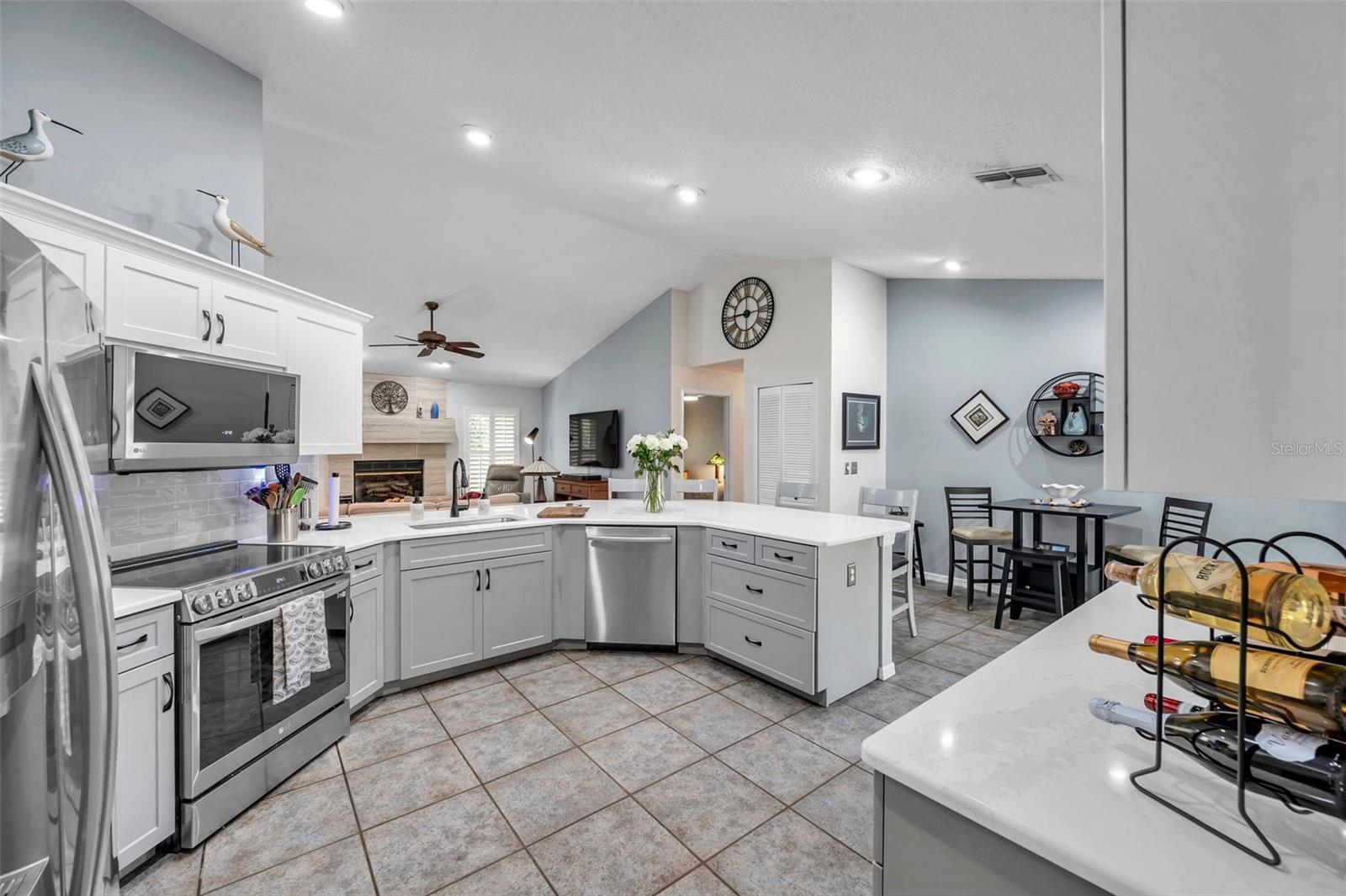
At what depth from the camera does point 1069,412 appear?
4.55 metres

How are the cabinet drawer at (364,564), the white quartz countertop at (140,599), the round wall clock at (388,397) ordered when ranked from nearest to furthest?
the white quartz countertop at (140,599), the cabinet drawer at (364,564), the round wall clock at (388,397)

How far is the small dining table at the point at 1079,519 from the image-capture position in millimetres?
3957

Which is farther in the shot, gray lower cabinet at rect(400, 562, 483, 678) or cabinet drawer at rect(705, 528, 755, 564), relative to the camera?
cabinet drawer at rect(705, 528, 755, 564)

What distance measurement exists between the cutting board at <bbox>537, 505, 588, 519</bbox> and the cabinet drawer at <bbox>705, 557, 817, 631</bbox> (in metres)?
0.93

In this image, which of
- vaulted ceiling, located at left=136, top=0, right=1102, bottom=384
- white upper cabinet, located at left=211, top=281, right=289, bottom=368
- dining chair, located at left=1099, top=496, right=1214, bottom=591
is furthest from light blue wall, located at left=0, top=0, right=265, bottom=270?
dining chair, located at left=1099, top=496, right=1214, bottom=591

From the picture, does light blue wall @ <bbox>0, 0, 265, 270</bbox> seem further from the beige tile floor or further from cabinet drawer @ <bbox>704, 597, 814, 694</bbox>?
cabinet drawer @ <bbox>704, 597, 814, 694</bbox>

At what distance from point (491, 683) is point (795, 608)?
1729 mm

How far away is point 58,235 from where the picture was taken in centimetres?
179

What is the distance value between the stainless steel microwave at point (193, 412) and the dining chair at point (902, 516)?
3.22 m

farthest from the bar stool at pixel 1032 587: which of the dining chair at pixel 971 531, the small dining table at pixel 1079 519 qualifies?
the dining chair at pixel 971 531

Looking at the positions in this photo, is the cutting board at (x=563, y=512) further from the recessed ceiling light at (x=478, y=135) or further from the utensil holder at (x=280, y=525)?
the recessed ceiling light at (x=478, y=135)

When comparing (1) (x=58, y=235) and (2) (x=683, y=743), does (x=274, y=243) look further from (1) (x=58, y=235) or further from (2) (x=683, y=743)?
(2) (x=683, y=743)

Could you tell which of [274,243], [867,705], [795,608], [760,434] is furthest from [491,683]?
[274,243]

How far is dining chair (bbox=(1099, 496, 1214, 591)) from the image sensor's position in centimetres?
369
